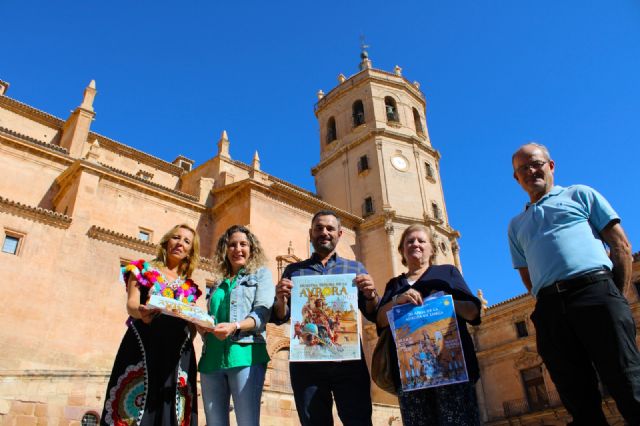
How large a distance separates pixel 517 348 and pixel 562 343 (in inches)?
969

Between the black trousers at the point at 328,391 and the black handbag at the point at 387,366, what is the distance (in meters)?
0.16

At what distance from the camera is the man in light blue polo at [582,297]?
3029 mm

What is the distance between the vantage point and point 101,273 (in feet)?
53.3

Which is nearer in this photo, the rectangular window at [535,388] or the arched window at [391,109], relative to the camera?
the rectangular window at [535,388]

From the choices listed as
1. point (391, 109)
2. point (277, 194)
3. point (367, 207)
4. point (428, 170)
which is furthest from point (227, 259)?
point (391, 109)

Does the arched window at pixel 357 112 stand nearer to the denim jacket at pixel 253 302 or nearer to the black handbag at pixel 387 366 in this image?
the denim jacket at pixel 253 302

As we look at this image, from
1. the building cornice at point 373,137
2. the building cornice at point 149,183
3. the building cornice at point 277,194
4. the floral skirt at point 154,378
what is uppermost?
the building cornice at point 373,137

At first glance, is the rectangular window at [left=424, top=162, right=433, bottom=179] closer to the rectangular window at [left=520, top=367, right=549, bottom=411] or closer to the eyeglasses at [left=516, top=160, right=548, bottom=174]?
the rectangular window at [left=520, top=367, right=549, bottom=411]

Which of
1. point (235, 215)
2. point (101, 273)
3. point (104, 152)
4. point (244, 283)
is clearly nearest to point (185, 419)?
point (244, 283)

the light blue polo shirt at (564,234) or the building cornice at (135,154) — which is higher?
the building cornice at (135,154)

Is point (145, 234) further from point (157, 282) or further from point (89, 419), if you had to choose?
point (157, 282)

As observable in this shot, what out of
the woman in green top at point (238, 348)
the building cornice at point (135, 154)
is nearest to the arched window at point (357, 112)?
the building cornice at point (135, 154)

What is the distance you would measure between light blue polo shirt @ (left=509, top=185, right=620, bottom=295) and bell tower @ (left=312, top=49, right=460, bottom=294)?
18.9 meters

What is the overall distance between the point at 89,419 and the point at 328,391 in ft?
26.9
